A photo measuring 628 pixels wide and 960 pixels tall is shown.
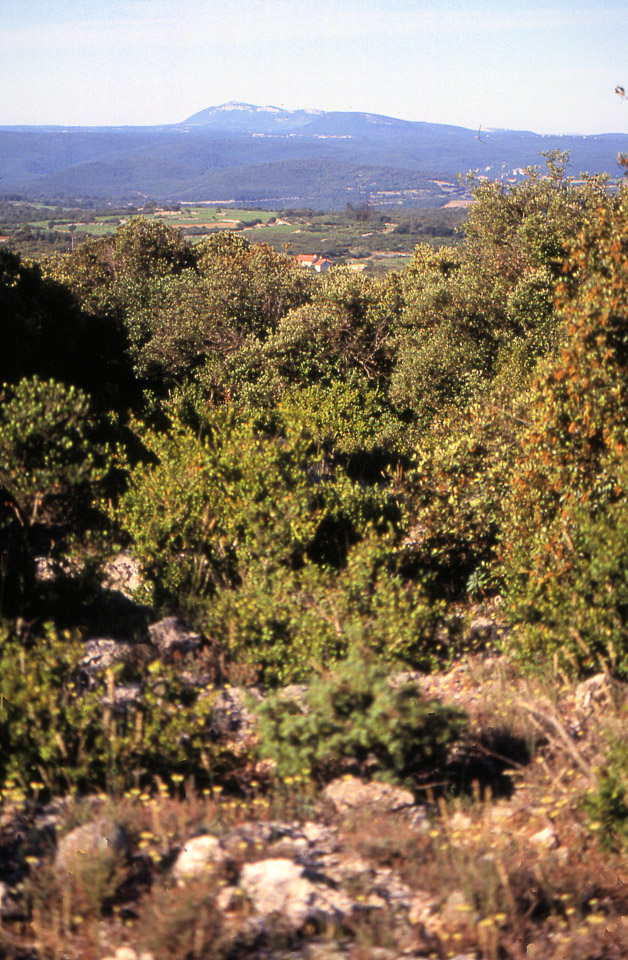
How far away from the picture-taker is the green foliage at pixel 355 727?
6047 mm

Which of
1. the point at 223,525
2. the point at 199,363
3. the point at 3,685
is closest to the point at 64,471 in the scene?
the point at 223,525

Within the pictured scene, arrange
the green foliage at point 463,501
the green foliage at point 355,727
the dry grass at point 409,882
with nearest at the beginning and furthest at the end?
the dry grass at point 409,882 < the green foliage at point 355,727 < the green foliage at point 463,501

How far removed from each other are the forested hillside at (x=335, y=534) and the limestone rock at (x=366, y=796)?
0.51ft

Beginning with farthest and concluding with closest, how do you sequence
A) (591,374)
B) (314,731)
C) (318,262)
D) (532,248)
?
(318,262) < (532,248) < (591,374) < (314,731)

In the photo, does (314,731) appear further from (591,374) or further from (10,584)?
(10,584)

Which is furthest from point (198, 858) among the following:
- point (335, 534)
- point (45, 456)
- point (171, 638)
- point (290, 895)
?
point (335, 534)

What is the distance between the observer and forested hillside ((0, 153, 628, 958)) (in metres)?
6.27

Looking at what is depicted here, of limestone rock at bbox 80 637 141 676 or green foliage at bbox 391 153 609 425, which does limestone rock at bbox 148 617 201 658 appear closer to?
limestone rock at bbox 80 637 141 676

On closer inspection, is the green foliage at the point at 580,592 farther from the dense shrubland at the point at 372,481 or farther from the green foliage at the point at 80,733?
the green foliage at the point at 80,733

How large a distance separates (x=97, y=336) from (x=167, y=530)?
1675 cm

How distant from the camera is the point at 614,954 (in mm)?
4340

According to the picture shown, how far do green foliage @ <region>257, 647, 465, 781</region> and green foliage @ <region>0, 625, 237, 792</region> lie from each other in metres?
0.75

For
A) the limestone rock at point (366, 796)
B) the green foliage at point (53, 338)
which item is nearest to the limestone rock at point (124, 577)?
the limestone rock at point (366, 796)

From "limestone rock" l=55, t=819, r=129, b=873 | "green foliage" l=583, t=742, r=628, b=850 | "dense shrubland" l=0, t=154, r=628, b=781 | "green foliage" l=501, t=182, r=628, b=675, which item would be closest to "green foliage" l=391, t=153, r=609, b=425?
"dense shrubland" l=0, t=154, r=628, b=781
